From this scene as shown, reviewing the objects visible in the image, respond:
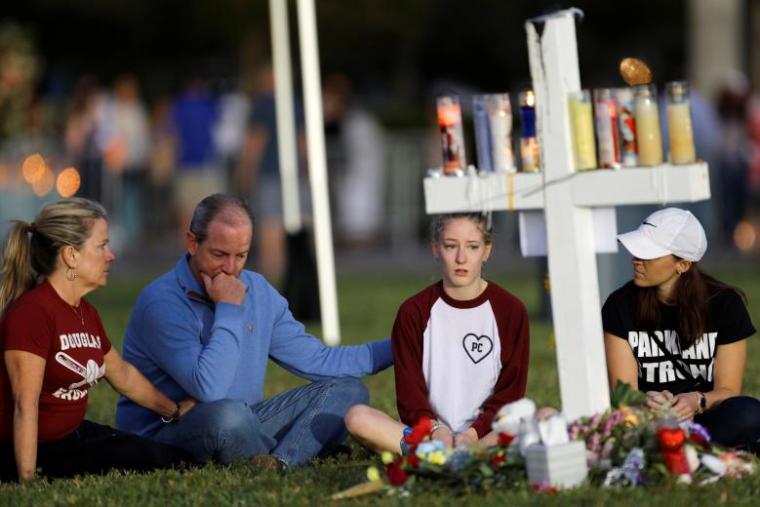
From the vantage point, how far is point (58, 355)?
6.77m

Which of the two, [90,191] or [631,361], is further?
[90,191]

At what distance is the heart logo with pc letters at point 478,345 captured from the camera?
6.87 meters

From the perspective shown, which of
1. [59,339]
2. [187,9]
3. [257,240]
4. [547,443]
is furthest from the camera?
[187,9]

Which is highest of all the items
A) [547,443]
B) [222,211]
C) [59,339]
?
[222,211]

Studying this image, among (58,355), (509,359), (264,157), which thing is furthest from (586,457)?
(264,157)

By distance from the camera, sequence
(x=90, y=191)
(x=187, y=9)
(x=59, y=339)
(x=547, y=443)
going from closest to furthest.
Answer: (x=547, y=443)
(x=59, y=339)
(x=90, y=191)
(x=187, y=9)

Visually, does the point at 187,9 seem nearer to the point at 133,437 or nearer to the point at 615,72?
the point at 615,72

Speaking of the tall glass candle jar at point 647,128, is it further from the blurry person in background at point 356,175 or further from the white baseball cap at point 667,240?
the blurry person in background at point 356,175

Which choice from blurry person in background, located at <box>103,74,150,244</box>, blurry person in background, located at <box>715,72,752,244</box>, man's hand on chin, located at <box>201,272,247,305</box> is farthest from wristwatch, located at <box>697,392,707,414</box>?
blurry person in background, located at <box>103,74,150,244</box>

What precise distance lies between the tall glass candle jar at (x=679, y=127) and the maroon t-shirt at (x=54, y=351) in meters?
2.50

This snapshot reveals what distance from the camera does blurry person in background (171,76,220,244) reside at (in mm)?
22391

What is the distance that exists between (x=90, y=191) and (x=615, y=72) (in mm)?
16627

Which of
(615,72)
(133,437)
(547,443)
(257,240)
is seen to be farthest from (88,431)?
(615,72)

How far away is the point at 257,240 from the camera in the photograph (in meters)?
21.2
